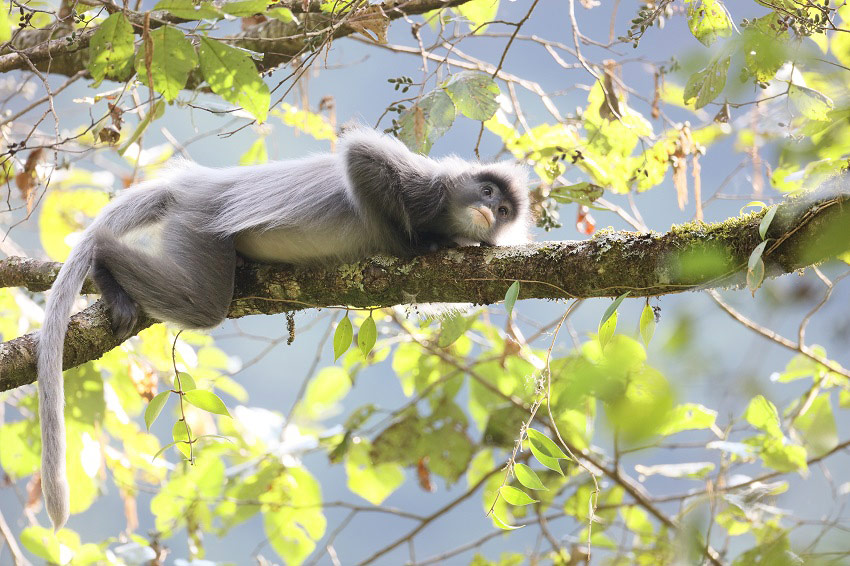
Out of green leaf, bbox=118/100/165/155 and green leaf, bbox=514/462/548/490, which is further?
green leaf, bbox=118/100/165/155

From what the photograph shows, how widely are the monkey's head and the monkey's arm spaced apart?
9 cm

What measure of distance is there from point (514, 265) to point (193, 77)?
2108mm

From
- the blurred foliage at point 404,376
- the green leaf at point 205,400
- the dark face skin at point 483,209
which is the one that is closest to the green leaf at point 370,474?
the blurred foliage at point 404,376

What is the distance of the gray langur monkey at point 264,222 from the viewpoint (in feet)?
8.80

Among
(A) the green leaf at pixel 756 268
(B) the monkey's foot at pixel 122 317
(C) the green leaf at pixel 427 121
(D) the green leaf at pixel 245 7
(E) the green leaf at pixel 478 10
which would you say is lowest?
(B) the monkey's foot at pixel 122 317

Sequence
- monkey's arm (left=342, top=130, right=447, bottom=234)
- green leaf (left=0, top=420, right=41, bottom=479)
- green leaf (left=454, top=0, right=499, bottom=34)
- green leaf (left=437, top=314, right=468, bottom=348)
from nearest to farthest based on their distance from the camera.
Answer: monkey's arm (left=342, top=130, right=447, bottom=234)
green leaf (left=437, top=314, right=468, bottom=348)
green leaf (left=454, top=0, right=499, bottom=34)
green leaf (left=0, top=420, right=41, bottom=479)

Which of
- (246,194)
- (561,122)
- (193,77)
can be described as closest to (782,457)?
(561,122)

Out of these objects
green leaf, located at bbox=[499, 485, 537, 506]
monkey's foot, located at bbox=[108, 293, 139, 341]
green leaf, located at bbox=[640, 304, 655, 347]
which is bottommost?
green leaf, located at bbox=[499, 485, 537, 506]

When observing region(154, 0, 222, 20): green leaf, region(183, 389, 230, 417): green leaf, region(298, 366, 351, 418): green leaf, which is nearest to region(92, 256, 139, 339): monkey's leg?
region(183, 389, 230, 417): green leaf

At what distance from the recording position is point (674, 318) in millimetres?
478

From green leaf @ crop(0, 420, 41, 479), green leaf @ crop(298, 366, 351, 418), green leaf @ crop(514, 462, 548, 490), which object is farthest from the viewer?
green leaf @ crop(298, 366, 351, 418)

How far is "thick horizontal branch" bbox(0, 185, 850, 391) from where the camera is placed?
6.27 ft

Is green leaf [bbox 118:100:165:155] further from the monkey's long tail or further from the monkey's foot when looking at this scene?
the monkey's foot

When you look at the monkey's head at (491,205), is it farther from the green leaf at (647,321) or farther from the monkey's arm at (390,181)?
the green leaf at (647,321)
